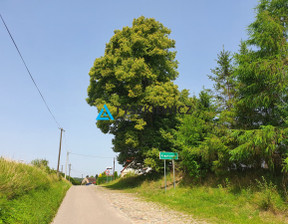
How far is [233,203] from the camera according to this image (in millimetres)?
9633

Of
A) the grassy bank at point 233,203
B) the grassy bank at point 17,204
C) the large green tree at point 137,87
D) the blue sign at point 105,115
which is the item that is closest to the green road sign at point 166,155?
the grassy bank at point 233,203

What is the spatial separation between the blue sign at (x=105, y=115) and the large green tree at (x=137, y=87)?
0.32m

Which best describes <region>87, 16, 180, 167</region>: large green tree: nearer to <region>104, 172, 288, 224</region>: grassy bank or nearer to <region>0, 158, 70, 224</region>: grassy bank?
<region>104, 172, 288, 224</region>: grassy bank

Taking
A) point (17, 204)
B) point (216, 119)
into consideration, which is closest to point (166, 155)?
point (216, 119)

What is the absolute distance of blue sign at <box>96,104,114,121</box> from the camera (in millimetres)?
18400

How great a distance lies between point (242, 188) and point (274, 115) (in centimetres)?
387

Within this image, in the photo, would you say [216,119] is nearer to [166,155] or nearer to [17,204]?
[166,155]

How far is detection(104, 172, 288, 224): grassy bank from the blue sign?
26.9 ft

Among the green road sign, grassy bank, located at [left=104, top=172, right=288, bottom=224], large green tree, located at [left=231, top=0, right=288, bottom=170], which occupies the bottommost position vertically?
grassy bank, located at [left=104, top=172, right=288, bottom=224]

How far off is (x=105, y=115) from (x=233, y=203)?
12.5m

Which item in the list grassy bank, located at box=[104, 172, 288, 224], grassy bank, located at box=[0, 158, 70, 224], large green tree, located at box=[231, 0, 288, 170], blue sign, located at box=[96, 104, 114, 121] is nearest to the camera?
grassy bank, located at box=[0, 158, 70, 224]

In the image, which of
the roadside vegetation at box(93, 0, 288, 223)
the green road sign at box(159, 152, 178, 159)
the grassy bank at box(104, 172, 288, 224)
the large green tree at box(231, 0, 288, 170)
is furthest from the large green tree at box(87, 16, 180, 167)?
the large green tree at box(231, 0, 288, 170)

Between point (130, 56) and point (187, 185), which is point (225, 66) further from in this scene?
point (130, 56)

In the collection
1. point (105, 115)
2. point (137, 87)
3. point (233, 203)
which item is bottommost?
point (233, 203)
